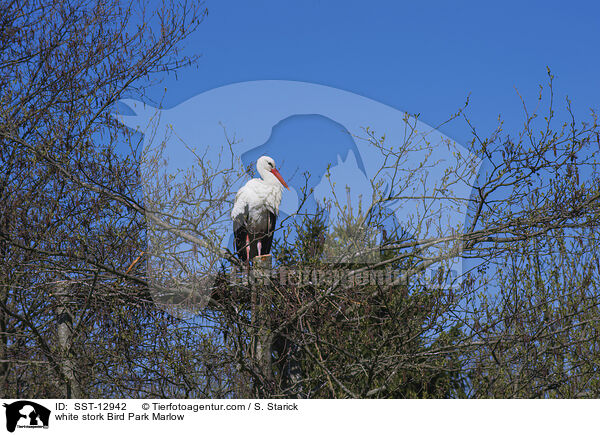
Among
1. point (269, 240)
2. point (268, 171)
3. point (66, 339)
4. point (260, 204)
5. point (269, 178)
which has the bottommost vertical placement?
point (66, 339)

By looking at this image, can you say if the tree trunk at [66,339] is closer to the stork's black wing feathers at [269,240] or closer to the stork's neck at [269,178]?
the stork's black wing feathers at [269,240]

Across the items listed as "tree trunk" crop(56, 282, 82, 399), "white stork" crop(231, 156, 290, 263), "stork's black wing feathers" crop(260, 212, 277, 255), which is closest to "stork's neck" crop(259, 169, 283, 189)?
"white stork" crop(231, 156, 290, 263)

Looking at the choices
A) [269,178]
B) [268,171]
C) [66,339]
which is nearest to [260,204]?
[269,178]

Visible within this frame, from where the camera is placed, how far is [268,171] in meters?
8.32

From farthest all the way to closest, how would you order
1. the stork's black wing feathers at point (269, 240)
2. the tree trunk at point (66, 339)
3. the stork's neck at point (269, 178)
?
1. the stork's neck at point (269, 178)
2. the stork's black wing feathers at point (269, 240)
3. the tree trunk at point (66, 339)

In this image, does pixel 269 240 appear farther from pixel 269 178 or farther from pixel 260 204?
pixel 269 178

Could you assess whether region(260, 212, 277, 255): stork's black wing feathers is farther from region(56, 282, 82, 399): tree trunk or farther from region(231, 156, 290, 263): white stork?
region(56, 282, 82, 399): tree trunk

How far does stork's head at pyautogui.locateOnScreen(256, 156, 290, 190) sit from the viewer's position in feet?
27.1

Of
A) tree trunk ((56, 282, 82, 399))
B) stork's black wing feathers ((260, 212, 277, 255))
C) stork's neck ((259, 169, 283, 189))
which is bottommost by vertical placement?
tree trunk ((56, 282, 82, 399))

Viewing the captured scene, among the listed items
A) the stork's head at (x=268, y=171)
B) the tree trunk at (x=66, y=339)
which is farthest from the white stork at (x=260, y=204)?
the tree trunk at (x=66, y=339)

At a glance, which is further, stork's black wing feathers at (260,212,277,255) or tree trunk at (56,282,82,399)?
stork's black wing feathers at (260,212,277,255)

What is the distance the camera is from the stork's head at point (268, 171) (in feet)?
27.1

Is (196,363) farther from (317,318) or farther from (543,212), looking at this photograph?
(543,212)

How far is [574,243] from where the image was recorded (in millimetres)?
6918
